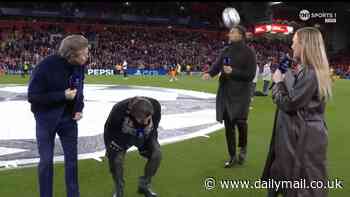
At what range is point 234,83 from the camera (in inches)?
285

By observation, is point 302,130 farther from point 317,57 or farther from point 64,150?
point 64,150

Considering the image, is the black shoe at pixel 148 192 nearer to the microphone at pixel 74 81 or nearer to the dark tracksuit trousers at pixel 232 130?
the microphone at pixel 74 81

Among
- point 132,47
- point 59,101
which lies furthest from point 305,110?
point 132,47

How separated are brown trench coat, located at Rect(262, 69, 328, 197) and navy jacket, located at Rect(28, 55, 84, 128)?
2.14 m

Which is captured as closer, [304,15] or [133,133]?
[133,133]

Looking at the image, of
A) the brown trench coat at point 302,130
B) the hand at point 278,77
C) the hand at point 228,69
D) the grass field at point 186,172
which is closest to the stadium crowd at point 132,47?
the grass field at point 186,172

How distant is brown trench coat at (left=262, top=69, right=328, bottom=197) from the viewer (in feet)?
14.6

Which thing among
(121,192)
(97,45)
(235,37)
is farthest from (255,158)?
(97,45)

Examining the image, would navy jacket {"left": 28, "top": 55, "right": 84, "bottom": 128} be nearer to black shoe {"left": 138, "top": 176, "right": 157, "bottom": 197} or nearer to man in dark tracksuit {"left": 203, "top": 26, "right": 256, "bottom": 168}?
black shoe {"left": 138, "top": 176, "right": 157, "bottom": 197}

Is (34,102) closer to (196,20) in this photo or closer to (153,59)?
(153,59)

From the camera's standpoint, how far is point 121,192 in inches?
216

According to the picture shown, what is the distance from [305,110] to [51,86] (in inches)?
101

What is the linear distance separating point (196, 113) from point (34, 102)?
8.41 metres

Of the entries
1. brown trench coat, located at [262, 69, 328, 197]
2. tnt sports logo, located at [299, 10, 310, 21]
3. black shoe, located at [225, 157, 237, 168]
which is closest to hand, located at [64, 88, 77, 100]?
brown trench coat, located at [262, 69, 328, 197]
